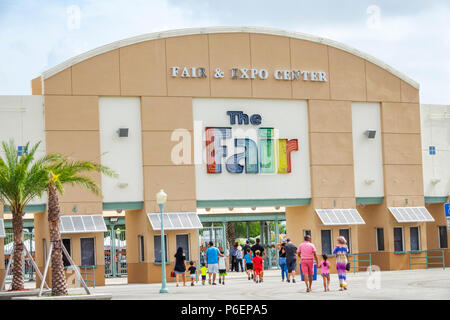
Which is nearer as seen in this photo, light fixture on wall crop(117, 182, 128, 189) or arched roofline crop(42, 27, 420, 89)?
arched roofline crop(42, 27, 420, 89)

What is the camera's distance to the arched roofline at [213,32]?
115 ft

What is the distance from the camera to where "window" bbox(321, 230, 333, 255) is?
127 feet

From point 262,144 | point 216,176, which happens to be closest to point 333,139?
point 262,144

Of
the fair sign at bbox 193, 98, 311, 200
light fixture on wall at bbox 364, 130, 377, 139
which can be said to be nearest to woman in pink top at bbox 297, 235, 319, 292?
the fair sign at bbox 193, 98, 311, 200

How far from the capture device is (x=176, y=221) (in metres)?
35.9

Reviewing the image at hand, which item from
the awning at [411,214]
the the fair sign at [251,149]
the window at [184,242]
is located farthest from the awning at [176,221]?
the awning at [411,214]

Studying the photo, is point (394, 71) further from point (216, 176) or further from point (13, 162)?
point (13, 162)

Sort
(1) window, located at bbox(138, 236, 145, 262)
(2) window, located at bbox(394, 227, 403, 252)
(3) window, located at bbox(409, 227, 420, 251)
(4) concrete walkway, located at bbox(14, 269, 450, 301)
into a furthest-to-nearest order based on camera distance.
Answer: (3) window, located at bbox(409, 227, 420, 251), (2) window, located at bbox(394, 227, 403, 252), (1) window, located at bbox(138, 236, 145, 262), (4) concrete walkway, located at bbox(14, 269, 450, 301)

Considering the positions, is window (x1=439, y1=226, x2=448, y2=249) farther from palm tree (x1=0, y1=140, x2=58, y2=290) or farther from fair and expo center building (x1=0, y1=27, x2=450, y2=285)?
palm tree (x1=0, y1=140, x2=58, y2=290)

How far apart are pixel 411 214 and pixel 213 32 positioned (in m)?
13.1

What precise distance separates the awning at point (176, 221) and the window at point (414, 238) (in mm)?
11195

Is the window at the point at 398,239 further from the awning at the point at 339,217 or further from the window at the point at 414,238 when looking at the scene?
the awning at the point at 339,217

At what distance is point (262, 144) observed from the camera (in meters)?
37.7

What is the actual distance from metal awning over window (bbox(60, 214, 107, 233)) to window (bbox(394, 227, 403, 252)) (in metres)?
14.6
